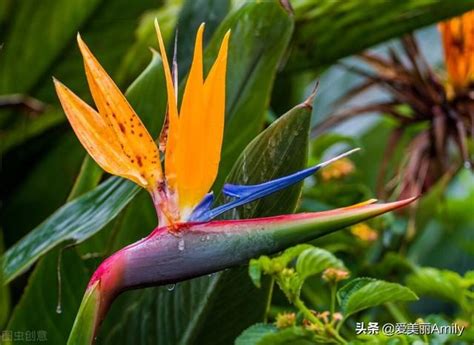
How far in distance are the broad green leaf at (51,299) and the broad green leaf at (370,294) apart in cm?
25

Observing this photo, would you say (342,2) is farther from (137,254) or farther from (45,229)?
(137,254)

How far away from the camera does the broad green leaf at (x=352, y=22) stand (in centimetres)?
99

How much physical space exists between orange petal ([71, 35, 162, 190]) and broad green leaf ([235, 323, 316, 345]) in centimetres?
13

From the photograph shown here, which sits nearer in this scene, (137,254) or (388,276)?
(137,254)

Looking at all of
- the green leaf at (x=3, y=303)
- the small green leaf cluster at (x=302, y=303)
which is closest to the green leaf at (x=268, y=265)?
the small green leaf cluster at (x=302, y=303)

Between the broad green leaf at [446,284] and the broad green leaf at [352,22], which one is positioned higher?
the broad green leaf at [352,22]

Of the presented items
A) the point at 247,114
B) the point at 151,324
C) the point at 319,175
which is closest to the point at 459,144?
the point at 319,175

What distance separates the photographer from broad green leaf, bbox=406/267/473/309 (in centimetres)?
68

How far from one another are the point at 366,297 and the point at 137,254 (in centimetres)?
16

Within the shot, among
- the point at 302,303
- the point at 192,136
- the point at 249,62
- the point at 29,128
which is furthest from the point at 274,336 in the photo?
the point at 29,128

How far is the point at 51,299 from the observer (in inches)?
31.4

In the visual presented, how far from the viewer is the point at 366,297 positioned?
599 millimetres

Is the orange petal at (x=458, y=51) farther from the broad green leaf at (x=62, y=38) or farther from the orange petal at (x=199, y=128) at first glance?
the orange petal at (x=199, y=128)

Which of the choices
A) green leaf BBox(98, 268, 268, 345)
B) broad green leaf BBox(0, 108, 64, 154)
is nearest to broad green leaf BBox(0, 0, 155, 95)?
broad green leaf BBox(0, 108, 64, 154)
